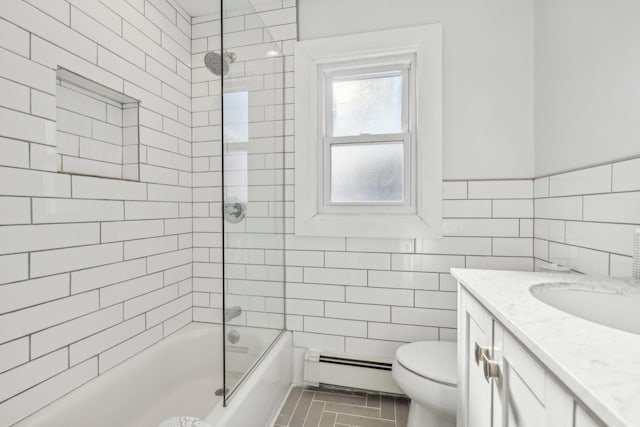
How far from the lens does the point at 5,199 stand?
1.06m

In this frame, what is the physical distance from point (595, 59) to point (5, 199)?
2.21m

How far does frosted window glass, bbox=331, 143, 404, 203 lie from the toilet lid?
0.84m

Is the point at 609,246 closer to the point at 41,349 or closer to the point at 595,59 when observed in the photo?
the point at 595,59

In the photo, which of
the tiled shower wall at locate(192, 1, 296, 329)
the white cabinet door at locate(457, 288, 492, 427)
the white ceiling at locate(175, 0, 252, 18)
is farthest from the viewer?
the white ceiling at locate(175, 0, 252, 18)

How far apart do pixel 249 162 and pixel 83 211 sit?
29.9 inches

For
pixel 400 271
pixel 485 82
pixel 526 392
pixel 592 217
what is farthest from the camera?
pixel 400 271

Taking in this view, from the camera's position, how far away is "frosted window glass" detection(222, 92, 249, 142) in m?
1.24

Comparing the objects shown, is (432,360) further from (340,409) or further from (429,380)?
(340,409)

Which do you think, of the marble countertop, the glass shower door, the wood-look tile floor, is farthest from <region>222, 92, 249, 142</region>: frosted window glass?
the wood-look tile floor

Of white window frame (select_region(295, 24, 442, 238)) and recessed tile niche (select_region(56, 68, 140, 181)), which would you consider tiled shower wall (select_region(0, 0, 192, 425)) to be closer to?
recessed tile niche (select_region(56, 68, 140, 181))

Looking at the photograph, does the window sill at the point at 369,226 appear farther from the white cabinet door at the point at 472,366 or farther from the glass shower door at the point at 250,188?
the white cabinet door at the point at 472,366

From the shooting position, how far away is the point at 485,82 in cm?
173

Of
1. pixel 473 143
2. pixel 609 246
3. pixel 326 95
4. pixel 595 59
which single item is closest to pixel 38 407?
pixel 326 95

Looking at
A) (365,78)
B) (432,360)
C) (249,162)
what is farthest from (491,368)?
(365,78)
